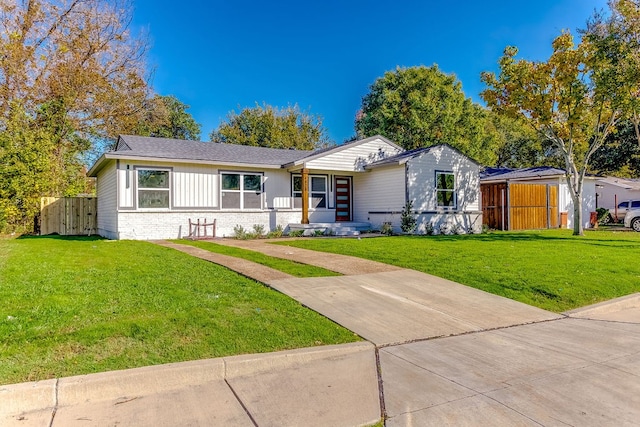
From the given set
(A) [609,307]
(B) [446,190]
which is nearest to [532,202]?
(B) [446,190]

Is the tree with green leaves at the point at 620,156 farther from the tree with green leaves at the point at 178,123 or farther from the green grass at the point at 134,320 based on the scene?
the green grass at the point at 134,320

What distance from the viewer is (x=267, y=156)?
61.1 feet

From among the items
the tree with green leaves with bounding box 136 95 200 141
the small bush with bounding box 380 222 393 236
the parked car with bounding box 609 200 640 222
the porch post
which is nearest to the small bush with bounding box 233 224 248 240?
the porch post

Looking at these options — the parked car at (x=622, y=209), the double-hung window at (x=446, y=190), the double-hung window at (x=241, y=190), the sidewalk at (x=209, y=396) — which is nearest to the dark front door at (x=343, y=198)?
the double-hung window at (x=241, y=190)

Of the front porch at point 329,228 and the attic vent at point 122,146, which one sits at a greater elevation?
the attic vent at point 122,146

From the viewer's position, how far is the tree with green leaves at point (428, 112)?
95.3 feet

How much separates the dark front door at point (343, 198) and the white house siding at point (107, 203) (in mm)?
9502

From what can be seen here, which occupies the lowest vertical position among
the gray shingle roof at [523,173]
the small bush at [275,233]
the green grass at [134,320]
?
the green grass at [134,320]

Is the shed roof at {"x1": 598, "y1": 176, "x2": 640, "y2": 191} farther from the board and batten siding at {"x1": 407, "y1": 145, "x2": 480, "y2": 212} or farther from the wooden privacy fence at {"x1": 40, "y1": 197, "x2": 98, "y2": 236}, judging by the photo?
the wooden privacy fence at {"x1": 40, "y1": 197, "x2": 98, "y2": 236}

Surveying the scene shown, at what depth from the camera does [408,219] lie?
16688 mm

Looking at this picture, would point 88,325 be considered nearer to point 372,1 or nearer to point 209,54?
point 372,1

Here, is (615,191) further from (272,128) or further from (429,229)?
(272,128)

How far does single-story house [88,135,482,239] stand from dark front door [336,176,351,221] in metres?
0.05

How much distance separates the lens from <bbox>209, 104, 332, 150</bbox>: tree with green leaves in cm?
3919
